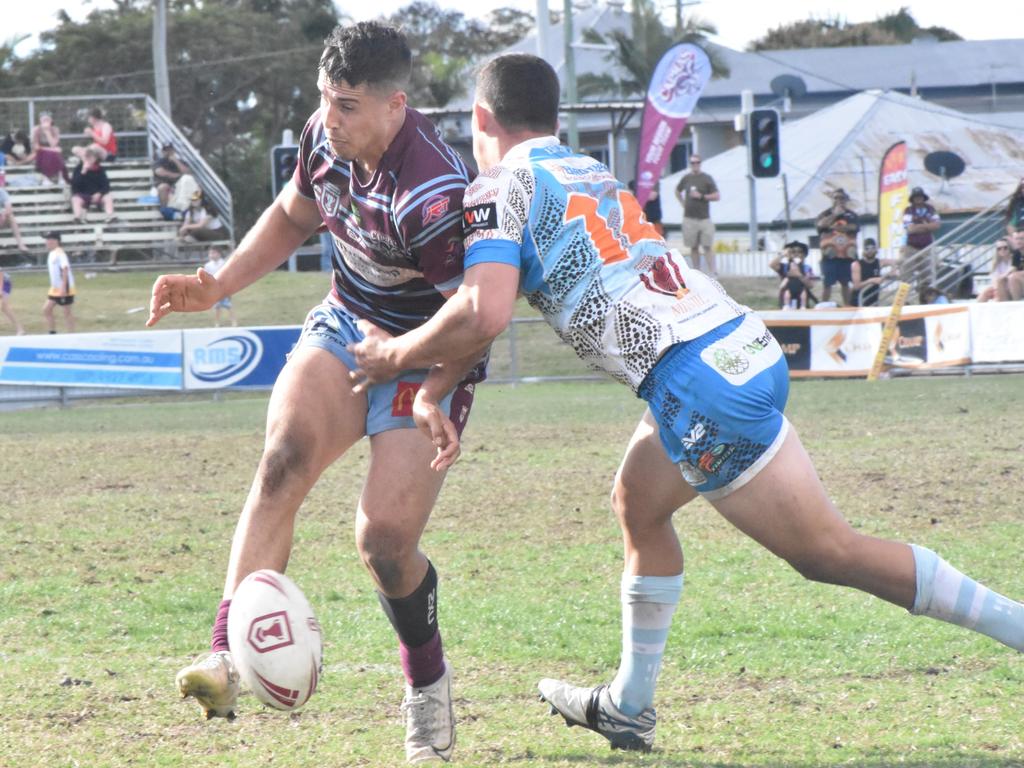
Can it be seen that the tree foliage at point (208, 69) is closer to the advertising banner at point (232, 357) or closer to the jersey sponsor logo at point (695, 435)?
the advertising banner at point (232, 357)

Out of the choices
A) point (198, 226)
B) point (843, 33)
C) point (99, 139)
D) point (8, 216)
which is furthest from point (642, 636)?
point (843, 33)

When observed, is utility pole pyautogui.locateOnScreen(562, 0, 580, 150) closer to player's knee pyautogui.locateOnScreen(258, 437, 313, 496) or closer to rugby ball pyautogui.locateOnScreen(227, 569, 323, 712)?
player's knee pyautogui.locateOnScreen(258, 437, 313, 496)

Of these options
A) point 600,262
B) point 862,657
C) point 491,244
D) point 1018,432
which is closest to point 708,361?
point 600,262

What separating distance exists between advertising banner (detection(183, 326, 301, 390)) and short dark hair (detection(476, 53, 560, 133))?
16.5m

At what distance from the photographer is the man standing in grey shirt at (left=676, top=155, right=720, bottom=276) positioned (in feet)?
84.9

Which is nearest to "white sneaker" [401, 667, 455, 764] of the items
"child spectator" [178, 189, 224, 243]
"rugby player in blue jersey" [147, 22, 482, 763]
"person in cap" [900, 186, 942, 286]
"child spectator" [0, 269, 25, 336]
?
"rugby player in blue jersey" [147, 22, 482, 763]

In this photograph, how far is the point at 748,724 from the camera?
4645mm

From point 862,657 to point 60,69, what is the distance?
5572 centimetres

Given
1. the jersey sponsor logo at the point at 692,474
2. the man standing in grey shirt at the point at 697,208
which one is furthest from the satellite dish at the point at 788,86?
the jersey sponsor logo at the point at 692,474

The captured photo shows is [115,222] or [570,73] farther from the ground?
[570,73]

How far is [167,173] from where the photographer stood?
32.7 m

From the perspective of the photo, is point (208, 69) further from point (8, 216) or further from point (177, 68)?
point (8, 216)

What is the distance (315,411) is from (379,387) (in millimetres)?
232

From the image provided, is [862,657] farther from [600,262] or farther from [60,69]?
[60,69]
